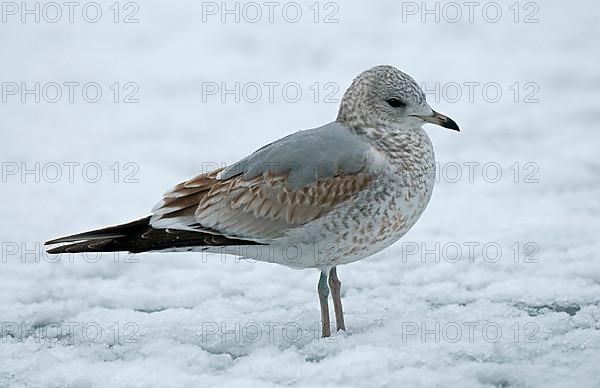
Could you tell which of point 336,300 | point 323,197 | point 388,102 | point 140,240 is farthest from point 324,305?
point 388,102

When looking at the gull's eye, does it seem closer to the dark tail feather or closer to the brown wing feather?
the brown wing feather

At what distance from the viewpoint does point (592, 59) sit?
10.1m

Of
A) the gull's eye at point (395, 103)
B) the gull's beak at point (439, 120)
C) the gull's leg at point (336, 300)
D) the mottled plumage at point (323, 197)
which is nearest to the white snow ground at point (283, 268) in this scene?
the gull's leg at point (336, 300)

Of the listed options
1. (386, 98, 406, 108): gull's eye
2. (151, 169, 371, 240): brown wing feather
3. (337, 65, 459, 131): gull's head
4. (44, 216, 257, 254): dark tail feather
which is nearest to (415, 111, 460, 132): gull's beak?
(337, 65, 459, 131): gull's head

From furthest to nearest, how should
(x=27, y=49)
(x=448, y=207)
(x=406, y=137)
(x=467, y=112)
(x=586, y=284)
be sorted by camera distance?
(x=27, y=49) < (x=467, y=112) < (x=448, y=207) < (x=586, y=284) < (x=406, y=137)

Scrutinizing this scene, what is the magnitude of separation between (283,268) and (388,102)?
1470 mm

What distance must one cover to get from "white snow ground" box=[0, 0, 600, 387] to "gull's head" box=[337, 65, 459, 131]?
99cm

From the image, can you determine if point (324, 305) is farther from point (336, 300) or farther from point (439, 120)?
point (439, 120)

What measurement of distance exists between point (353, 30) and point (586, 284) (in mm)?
6017

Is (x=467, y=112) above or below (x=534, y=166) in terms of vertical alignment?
above

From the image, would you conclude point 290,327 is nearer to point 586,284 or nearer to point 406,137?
point 406,137

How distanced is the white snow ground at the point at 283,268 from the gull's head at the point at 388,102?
3.26ft

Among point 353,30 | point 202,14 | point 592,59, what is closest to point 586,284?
point 592,59

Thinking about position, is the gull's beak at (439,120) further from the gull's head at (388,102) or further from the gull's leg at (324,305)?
the gull's leg at (324,305)
